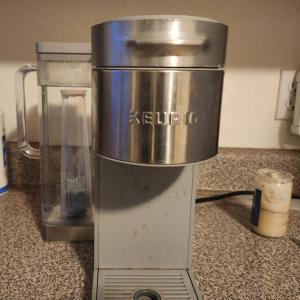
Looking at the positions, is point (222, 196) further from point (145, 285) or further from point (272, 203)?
point (145, 285)

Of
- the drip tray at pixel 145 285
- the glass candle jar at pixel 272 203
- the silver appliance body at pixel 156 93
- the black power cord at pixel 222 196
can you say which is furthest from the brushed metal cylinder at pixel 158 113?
the black power cord at pixel 222 196

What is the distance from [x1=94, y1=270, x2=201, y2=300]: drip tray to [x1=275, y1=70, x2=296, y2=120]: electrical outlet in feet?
1.56

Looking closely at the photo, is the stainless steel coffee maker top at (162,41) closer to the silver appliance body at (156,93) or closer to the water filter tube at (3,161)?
the silver appliance body at (156,93)

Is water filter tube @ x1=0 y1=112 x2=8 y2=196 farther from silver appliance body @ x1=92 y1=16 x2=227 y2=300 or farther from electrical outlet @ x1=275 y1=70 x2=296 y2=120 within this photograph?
electrical outlet @ x1=275 y1=70 x2=296 y2=120

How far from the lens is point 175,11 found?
709mm

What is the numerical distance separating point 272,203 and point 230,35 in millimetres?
376

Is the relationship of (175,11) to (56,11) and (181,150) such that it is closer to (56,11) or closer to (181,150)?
(56,11)

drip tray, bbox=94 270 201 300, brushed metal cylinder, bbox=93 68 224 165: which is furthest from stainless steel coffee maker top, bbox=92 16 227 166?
drip tray, bbox=94 270 201 300

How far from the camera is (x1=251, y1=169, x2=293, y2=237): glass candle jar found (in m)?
0.56

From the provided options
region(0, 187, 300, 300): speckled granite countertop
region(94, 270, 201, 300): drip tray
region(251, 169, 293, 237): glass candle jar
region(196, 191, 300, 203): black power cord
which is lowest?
region(0, 187, 300, 300): speckled granite countertop

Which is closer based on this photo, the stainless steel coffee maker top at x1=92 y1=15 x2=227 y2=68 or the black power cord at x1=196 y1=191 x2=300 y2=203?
the stainless steel coffee maker top at x1=92 y1=15 x2=227 y2=68

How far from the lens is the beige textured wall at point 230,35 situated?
2.31 feet

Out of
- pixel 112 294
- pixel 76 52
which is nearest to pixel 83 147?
pixel 76 52

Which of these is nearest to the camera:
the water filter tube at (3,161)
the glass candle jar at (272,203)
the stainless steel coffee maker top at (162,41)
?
the stainless steel coffee maker top at (162,41)
